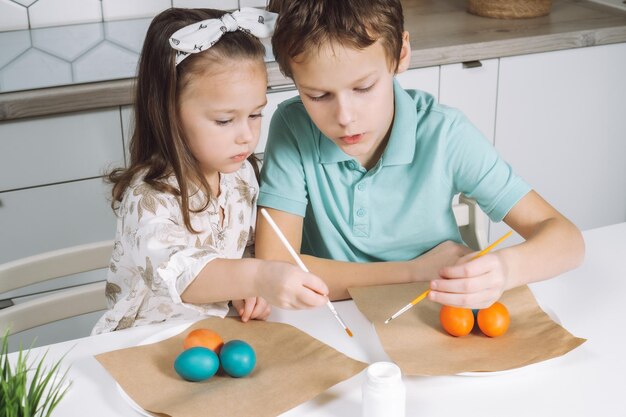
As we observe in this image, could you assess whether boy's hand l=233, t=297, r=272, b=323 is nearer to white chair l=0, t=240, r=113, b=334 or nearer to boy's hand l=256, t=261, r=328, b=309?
boy's hand l=256, t=261, r=328, b=309

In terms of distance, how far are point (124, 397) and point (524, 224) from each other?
0.74 metres

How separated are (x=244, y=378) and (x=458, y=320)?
308mm

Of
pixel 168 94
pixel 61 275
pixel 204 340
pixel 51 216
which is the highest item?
pixel 168 94

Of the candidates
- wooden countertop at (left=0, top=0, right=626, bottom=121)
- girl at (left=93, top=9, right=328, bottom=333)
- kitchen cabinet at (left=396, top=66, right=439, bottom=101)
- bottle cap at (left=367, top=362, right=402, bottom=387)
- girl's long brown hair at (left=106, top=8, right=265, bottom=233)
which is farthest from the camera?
kitchen cabinet at (left=396, top=66, right=439, bottom=101)

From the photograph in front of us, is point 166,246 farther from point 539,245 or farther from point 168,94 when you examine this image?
point 539,245

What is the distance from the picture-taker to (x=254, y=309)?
4.15 feet

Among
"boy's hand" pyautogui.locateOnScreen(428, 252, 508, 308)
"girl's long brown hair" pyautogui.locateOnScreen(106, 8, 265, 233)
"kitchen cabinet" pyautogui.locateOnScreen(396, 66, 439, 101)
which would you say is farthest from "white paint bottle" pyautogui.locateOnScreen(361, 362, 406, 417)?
"kitchen cabinet" pyautogui.locateOnScreen(396, 66, 439, 101)

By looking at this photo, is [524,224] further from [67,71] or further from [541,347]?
[67,71]

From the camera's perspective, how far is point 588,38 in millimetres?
2496

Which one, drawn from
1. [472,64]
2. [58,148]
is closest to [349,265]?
[58,148]

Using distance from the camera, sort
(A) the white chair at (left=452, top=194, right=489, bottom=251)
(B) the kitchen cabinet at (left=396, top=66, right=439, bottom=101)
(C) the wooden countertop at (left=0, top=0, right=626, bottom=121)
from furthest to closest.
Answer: (B) the kitchen cabinet at (left=396, top=66, right=439, bottom=101) → (C) the wooden countertop at (left=0, top=0, right=626, bottom=121) → (A) the white chair at (left=452, top=194, right=489, bottom=251)

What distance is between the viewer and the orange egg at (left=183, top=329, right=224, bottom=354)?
1152 millimetres

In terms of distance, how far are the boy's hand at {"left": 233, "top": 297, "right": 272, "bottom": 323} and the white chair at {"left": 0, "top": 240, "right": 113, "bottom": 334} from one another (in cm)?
45

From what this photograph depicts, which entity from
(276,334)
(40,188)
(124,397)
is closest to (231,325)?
(276,334)
